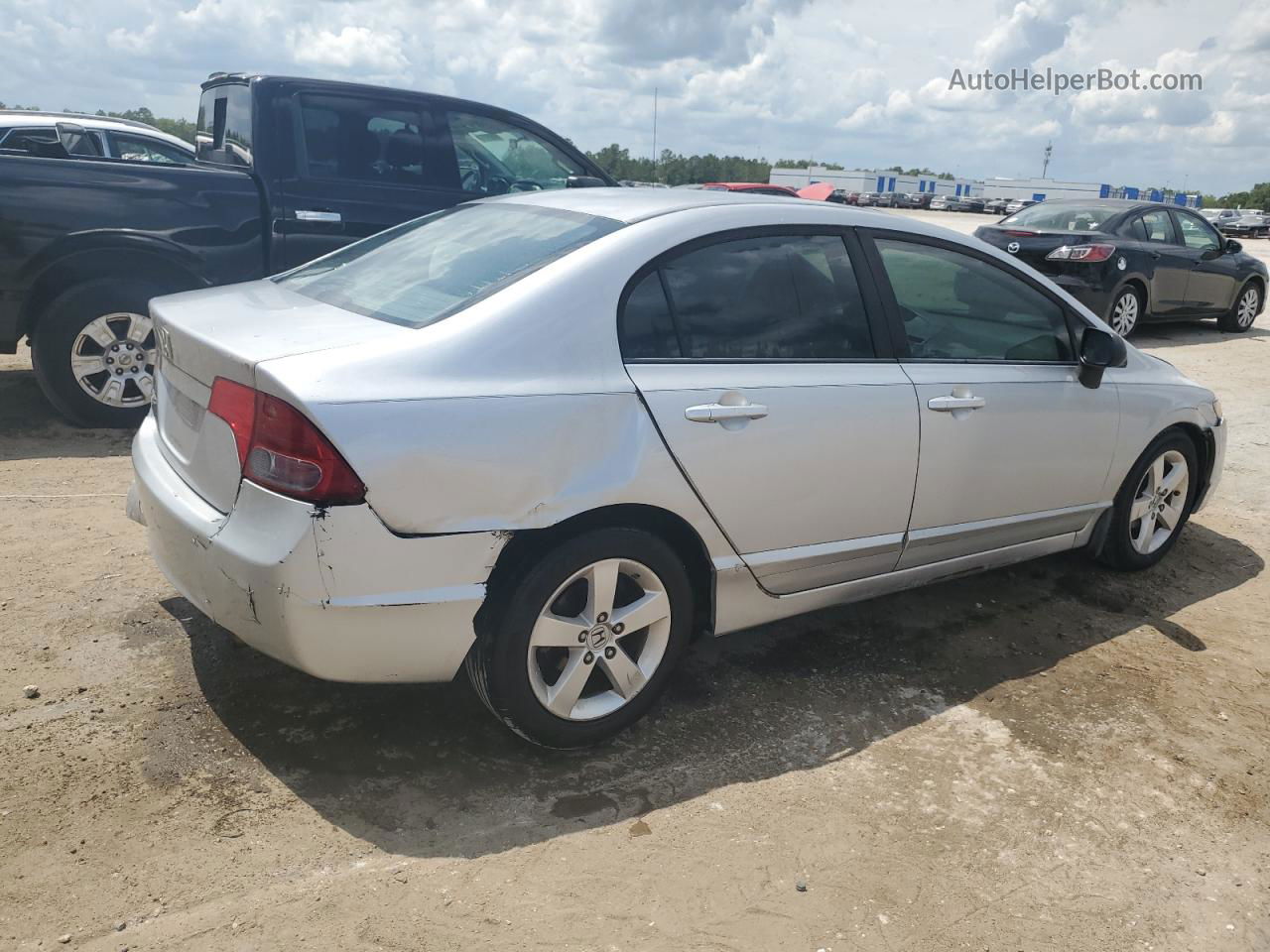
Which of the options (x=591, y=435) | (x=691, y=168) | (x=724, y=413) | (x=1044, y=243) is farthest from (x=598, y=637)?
(x=691, y=168)

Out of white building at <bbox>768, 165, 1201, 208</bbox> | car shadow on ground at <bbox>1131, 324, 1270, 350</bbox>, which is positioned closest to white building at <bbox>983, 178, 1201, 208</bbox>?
white building at <bbox>768, 165, 1201, 208</bbox>

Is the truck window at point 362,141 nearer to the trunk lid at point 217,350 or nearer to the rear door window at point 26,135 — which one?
the trunk lid at point 217,350

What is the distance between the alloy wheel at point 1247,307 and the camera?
43.3 ft

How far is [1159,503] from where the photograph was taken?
4926mm

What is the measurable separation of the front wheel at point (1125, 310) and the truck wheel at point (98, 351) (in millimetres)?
9311

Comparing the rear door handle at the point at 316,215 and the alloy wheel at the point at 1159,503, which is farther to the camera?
the rear door handle at the point at 316,215

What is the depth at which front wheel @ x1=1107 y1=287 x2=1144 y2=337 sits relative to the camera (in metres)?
11.3

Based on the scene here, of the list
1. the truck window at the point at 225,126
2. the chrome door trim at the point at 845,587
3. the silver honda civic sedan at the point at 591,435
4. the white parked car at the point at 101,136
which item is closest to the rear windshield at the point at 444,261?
the silver honda civic sedan at the point at 591,435

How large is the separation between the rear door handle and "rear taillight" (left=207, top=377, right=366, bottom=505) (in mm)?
4029

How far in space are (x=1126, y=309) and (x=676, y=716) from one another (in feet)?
32.3

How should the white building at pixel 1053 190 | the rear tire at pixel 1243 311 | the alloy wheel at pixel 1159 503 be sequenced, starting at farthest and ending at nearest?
the white building at pixel 1053 190 → the rear tire at pixel 1243 311 → the alloy wheel at pixel 1159 503

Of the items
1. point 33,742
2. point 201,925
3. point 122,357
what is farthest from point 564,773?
point 122,357

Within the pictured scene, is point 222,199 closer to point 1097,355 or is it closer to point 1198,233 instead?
point 1097,355

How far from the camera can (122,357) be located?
603 cm
